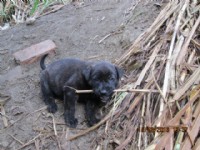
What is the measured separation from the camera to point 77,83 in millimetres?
4539

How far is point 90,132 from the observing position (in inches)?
172

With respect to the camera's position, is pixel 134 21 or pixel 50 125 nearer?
pixel 50 125

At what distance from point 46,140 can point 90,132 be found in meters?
0.47

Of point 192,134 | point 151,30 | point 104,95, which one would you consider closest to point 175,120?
point 192,134

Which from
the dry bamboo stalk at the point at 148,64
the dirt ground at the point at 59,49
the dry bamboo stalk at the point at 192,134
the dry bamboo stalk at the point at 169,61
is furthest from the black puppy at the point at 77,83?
the dry bamboo stalk at the point at 192,134

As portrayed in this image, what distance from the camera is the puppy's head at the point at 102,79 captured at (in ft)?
14.1

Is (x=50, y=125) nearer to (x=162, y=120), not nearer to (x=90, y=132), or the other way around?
(x=90, y=132)

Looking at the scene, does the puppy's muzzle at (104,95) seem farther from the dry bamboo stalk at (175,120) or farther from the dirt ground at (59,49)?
the dry bamboo stalk at (175,120)

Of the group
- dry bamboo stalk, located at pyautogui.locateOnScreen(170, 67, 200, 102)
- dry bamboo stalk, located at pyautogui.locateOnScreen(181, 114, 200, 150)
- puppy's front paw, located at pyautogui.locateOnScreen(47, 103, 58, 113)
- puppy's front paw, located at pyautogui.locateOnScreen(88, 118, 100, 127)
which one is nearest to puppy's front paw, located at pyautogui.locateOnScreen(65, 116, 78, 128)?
puppy's front paw, located at pyautogui.locateOnScreen(88, 118, 100, 127)

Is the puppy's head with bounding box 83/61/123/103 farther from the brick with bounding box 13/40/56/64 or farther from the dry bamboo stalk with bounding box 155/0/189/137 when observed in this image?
the brick with bounding box 13/40/56/64

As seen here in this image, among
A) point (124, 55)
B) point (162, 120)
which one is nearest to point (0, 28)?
point (124, 55)

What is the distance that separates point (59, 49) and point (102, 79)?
1.56 m

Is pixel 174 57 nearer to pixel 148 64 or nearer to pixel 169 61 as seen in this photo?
pixel 169 61

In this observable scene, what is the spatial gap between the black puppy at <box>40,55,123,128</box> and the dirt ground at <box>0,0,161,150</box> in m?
0.12
